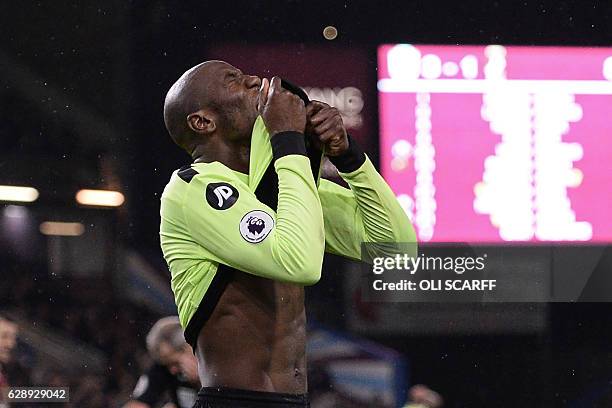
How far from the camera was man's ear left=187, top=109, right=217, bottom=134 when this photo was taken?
245cm

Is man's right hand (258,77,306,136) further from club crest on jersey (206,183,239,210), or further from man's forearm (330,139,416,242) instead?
man's forearm (330,139,416,242)

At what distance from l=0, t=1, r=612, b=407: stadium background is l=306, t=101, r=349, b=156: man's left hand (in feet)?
4.66

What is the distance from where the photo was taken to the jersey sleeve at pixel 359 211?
8.54ft

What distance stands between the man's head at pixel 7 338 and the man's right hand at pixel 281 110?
1816 millimetres

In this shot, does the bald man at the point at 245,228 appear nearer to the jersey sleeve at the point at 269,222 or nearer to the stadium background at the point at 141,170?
the jersey sleeve at the point at 269,222

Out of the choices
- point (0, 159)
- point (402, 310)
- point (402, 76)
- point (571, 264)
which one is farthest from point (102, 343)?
point (571, 264)

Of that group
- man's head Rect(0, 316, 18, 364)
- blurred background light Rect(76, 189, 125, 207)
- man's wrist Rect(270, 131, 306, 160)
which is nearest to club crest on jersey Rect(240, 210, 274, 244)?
man's wrist Rect(270, 131, 306, 160)

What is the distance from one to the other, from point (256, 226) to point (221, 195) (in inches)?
4.0

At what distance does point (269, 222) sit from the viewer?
7.36 feet

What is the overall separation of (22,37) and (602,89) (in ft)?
6.15

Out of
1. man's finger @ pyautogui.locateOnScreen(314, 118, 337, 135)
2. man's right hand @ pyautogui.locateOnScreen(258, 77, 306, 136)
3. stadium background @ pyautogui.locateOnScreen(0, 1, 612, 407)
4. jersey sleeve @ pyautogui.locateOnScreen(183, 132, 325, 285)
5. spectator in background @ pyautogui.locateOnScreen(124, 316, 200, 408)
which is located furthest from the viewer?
stadium background @ pyautogui.locateOnScreen(0, 1, 612, 407)

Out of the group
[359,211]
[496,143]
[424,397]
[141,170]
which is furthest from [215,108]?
[424,397]

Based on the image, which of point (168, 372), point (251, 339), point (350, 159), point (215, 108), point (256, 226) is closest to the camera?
point (256, 226)

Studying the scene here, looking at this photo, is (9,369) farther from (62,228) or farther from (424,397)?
(424,397)
